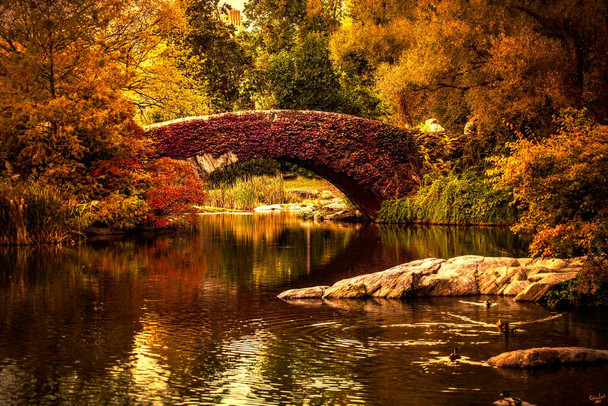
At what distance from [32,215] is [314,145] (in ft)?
32.4

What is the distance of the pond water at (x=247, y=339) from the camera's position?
720 cm

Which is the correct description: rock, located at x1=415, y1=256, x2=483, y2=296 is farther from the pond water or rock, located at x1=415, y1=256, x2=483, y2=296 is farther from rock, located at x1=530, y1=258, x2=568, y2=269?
rock, located at x1=530, y1=258, x2=568, y2=269

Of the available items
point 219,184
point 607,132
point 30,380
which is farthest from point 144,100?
point 30,380

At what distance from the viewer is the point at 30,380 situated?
24.6 ft

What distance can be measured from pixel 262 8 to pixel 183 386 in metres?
41.9

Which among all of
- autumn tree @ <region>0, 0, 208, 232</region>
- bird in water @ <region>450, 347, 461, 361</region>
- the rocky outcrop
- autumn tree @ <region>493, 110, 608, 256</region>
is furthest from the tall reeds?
bird in water @ <region>450, 347, 461, 361</region>

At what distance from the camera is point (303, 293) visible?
12094 millimetres

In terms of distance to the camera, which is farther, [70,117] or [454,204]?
[454,204]

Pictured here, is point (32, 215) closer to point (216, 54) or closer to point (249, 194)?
point (249, 194)

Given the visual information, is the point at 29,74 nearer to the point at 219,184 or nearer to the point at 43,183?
the point at 43,183

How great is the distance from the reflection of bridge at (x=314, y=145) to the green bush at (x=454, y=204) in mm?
677

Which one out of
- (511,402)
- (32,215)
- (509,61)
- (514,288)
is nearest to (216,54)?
(509,61)

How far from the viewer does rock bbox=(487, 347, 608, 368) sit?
8.00 meters

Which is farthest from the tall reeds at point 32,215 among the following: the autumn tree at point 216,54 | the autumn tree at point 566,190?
the autumn tree at point 216,54
